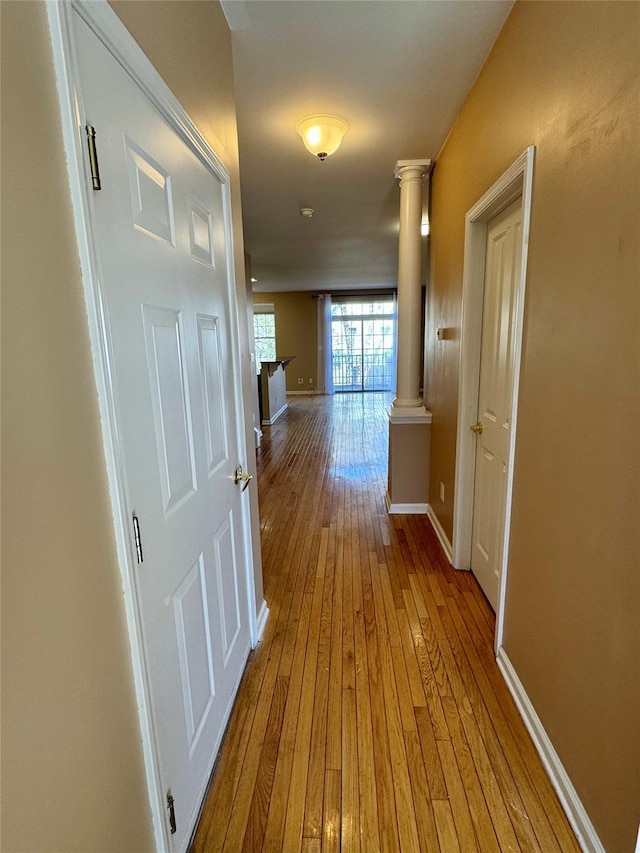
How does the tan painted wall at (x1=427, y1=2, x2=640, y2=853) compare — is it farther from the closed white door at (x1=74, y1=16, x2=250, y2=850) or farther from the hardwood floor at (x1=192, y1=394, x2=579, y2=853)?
the closed white door at (x1=74, y1=16, x2=250, y2=850)

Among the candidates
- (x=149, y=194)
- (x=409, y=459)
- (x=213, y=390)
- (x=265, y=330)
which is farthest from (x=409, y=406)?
(x=265, y=330)

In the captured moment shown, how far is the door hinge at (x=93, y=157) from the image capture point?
74 centimetres

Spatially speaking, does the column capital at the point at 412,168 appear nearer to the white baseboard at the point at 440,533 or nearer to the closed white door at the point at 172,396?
the closed white door at the point at 172,396

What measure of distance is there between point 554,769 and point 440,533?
1.71 meters

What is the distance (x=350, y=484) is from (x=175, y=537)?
327 cm

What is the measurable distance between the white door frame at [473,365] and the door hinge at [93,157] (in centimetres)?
145

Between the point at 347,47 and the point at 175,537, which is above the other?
the point at 347,47

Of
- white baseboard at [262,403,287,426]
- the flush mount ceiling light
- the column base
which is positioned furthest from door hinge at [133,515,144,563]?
white baseboard at [262,403,287,426]

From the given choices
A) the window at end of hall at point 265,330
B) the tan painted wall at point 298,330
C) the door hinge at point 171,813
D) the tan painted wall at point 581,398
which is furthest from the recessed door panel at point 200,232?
the window at end of hall at point 265,330

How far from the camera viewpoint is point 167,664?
41.3 inches

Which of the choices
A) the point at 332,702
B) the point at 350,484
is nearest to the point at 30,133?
the point at 332,702

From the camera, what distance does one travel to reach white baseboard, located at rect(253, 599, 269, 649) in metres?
2.00

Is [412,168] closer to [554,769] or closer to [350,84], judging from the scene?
[350,84]

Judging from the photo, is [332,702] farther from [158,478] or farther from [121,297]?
[121,297]
